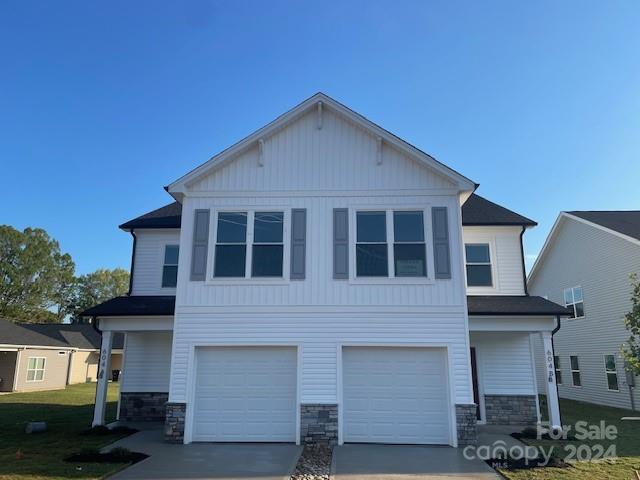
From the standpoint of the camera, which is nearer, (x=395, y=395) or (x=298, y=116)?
(x=395, y=395)

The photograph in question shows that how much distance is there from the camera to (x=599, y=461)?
347 inches

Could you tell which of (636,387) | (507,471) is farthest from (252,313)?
(636,387)

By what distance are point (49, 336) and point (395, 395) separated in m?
29.7

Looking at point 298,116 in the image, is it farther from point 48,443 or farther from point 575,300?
point 575,300

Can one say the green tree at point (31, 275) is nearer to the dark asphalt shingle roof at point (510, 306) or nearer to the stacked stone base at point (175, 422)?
the stacked stone base at point (175, 422)

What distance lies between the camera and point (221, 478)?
770 cm

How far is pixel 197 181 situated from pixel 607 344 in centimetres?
1719

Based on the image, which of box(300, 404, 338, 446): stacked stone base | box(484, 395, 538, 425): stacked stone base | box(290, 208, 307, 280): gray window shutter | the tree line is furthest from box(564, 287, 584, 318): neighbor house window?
the tree line

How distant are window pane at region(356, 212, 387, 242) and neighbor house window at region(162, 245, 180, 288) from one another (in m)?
6.53

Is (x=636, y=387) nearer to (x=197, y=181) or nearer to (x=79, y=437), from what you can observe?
(x=197, y=181)

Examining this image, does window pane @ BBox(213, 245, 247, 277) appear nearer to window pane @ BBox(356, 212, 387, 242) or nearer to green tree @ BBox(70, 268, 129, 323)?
window pane @ BBox(356, 212, 387, 242)

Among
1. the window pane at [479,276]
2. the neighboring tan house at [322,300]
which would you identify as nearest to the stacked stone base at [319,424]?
the neighboring tan house at [322,300]

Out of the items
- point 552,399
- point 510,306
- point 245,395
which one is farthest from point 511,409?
point 245,395

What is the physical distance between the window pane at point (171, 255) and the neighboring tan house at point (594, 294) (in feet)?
50.4
